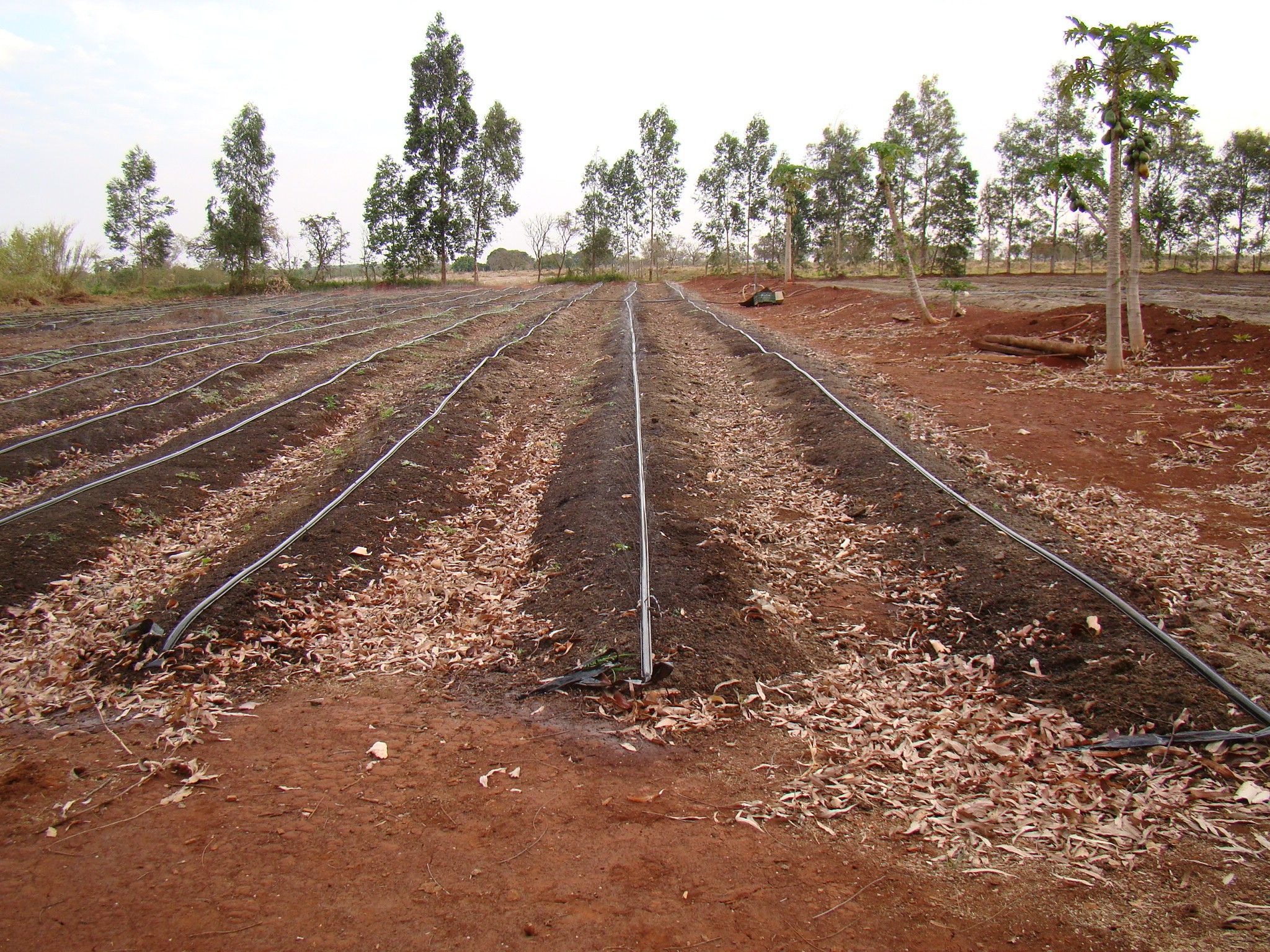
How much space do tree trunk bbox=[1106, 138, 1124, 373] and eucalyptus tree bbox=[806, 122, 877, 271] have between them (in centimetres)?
3374

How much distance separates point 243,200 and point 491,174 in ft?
56.3

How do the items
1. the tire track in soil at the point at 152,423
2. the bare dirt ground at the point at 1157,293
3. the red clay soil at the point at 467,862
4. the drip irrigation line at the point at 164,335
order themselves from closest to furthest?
the red clay soil at the point at 467,862
the tire track in soil at the point at 152,423
the drip irrigation line at the point at 164,335
the bare dirt ground at the point at 1157,293

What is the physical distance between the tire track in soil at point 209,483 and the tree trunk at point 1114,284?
1108 cm

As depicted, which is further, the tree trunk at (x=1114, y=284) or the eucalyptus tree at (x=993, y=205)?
the eucalyptus tree at (x=993, y=205)

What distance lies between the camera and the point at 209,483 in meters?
7.21

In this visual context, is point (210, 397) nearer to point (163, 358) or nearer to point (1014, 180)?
point (163, 358)

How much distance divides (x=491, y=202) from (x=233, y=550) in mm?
47226

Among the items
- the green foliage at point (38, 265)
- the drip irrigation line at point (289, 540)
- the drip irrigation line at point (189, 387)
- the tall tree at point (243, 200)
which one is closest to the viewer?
the drip irrigation line at point (289, 540)

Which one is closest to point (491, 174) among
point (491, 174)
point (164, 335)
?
point (491, 174)

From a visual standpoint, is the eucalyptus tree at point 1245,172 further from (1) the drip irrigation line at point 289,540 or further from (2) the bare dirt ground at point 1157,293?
(1) the drip irrigation line at point 289,540

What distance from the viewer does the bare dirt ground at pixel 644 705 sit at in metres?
2.45

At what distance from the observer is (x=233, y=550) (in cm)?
557

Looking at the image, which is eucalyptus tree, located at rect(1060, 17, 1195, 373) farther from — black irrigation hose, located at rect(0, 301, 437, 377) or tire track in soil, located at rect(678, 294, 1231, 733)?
black irrigation hose, located at rect(0, 301, 437, 377)

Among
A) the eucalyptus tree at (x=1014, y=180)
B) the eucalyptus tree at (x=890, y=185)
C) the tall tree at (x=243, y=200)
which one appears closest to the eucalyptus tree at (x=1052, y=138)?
the eucalyptus tree at (x=1014, y=180)
